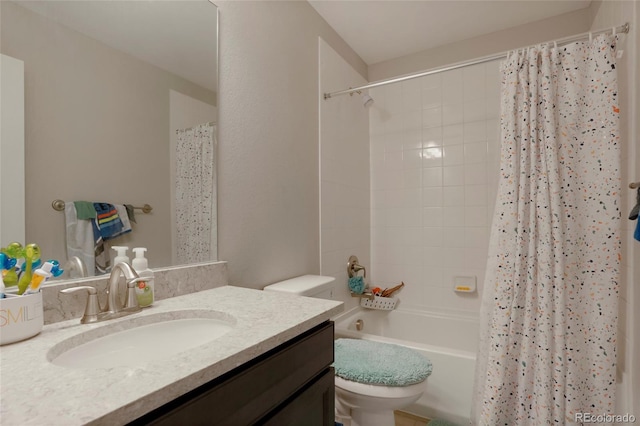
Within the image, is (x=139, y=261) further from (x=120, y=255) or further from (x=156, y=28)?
(x=156, y=28)

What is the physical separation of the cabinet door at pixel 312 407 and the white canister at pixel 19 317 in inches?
20.5

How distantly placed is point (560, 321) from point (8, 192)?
1813 millimetres

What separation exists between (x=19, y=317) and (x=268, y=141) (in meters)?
Result: 1.12

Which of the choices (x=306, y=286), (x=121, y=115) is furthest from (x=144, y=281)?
(x=306, y=286)

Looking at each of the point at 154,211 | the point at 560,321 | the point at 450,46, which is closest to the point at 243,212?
the point at 154,211

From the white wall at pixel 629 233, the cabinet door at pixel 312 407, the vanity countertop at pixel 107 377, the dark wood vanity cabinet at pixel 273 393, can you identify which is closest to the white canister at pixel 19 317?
the vanity countertop at pixel 107 377

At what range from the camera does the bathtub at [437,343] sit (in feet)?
5.17

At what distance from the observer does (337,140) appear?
2.21m

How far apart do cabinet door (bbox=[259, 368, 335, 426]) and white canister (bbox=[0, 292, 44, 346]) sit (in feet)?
1.71

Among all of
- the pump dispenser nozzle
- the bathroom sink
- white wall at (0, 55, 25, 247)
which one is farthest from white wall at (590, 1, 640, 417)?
white wall at (0, 55, 25, 247)

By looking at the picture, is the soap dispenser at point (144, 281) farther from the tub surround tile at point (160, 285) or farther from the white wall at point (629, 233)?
the white wall at point (629, 233)

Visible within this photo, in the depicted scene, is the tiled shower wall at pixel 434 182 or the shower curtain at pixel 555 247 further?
the tiled shower wall at pixel 434 182

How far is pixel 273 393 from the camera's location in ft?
2.30

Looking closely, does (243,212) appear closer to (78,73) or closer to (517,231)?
(78,73)
